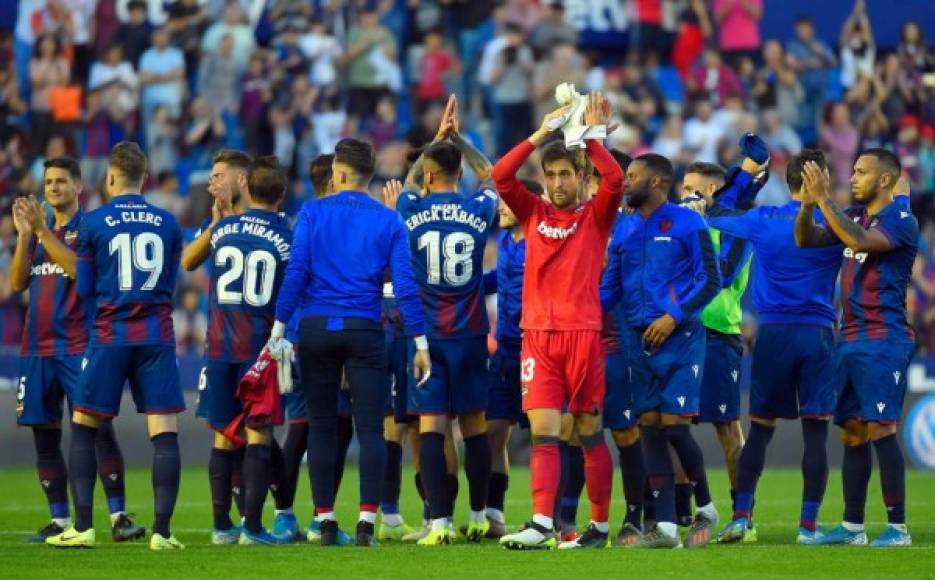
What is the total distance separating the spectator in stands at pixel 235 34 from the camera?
80.0 feet

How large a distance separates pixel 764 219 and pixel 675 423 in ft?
5.86

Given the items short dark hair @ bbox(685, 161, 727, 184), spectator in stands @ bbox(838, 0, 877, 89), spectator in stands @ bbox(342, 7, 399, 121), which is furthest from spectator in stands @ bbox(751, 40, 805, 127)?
short dark hair @ bbox(685, 161, 727, 184)

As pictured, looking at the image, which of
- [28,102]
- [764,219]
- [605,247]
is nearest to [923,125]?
[28,102]

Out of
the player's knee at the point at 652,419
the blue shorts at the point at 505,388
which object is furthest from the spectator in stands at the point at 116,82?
the player's knee at the point at 652,419

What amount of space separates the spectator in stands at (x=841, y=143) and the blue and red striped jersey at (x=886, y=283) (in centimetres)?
1391

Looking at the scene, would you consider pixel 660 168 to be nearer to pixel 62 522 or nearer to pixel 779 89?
pixel 62 522

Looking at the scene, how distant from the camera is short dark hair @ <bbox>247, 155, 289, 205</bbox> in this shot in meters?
11.6

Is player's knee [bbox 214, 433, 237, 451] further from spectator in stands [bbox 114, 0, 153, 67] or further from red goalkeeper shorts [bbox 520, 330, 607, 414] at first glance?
spectator in stands [bbox 114, 0, 153, 67]

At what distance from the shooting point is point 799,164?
11.8 m

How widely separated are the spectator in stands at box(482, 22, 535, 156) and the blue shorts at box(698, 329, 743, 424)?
479 inches

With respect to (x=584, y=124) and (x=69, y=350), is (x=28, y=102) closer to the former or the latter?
(x=69, y=350)

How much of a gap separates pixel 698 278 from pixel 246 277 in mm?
2982

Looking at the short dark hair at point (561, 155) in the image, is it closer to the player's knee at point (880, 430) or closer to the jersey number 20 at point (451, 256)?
the jersey number 20 at point (451, 256)

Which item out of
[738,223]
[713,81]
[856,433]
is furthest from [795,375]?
[713,81]
